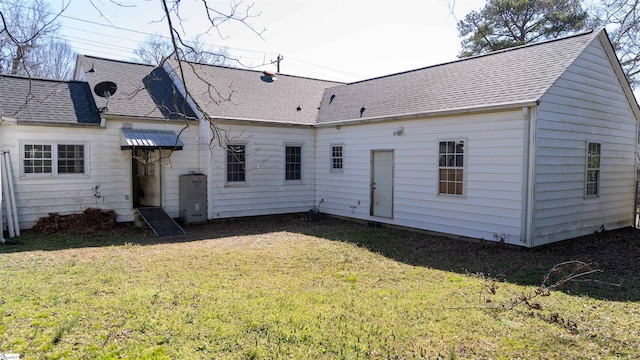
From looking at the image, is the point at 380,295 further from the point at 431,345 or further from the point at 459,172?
the point at 459,172

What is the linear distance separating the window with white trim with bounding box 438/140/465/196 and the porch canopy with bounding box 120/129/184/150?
280 inches

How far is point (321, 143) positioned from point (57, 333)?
11060 millimetres

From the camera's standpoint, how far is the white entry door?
40.2 feet

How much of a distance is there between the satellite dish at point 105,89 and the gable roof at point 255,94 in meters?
1.86

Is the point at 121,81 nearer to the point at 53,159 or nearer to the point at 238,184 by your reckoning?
the point at 53,159

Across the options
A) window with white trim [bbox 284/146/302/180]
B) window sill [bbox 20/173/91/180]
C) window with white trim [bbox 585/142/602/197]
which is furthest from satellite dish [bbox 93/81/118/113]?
window with white trim [bbox 585/142/602/197]

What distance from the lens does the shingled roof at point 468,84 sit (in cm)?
963

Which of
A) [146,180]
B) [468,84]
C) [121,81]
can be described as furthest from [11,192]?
[468,84]

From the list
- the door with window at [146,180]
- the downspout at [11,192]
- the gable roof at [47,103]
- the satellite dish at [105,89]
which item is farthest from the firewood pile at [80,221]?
the satellite dish at [105,89]

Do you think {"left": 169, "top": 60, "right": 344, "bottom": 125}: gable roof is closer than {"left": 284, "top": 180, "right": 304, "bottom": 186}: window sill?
Yes

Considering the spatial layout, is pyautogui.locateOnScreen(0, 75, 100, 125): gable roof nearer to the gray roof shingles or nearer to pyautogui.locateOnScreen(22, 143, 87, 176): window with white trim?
the gray roof shingles

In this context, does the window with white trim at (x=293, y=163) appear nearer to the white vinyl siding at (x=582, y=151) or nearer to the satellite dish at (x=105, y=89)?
the satellite dish at (x=105, y=89)

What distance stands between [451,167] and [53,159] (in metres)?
10.4

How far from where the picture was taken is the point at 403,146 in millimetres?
11688
